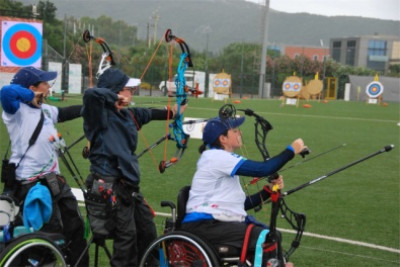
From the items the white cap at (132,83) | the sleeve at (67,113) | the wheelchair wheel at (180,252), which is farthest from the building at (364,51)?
the wheelchair wheel at (180,252)

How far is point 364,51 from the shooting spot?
108 meters

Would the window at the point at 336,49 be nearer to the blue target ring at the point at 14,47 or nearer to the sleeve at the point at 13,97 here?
the blue target ring at the point at 14,47

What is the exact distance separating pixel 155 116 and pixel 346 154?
8.74 meters

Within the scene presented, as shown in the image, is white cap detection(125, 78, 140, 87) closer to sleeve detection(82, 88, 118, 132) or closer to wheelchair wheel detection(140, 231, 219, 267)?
sleeve detection(82, 88, 118, 132)

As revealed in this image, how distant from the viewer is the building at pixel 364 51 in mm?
106438

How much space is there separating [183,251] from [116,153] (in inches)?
27.8

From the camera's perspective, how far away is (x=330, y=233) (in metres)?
5.98

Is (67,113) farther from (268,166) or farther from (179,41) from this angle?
(268,166)

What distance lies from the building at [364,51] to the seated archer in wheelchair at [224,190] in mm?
103209

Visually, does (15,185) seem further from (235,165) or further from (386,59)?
(386,59)

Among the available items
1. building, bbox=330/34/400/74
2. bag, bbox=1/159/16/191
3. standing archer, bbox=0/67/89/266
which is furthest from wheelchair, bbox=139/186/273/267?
building, bbox=330/34/400/74

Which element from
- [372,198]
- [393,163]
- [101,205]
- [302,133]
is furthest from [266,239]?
[302,133]

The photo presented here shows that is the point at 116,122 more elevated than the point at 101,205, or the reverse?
the point at 116,122

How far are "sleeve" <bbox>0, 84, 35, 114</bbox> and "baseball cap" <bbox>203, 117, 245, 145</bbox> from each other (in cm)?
112
